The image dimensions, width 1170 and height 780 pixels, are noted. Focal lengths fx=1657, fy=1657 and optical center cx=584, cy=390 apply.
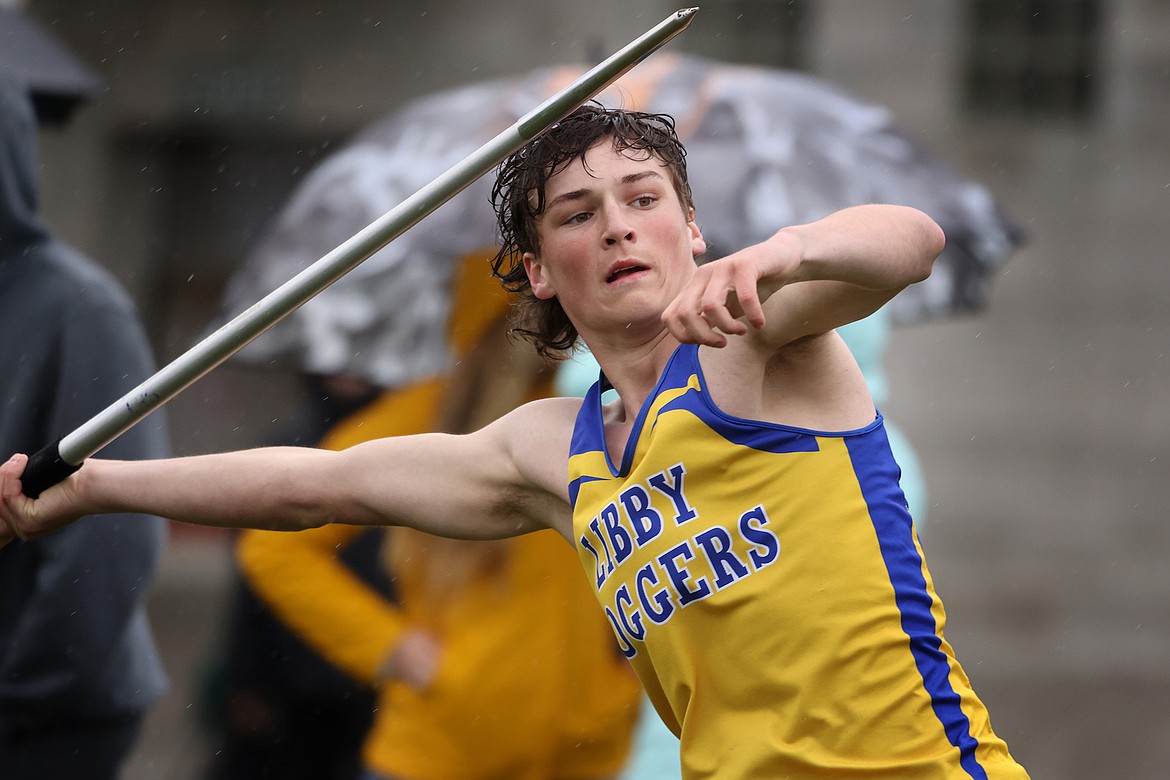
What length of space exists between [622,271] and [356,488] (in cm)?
72

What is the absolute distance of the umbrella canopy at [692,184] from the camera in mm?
5555

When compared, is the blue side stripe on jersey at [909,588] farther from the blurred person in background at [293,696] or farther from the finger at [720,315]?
the blurred person in background at [293,696]

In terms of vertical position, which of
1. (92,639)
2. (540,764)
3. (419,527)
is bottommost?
(540,764)

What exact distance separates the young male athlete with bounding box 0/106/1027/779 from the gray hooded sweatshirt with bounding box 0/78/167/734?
1.73 m

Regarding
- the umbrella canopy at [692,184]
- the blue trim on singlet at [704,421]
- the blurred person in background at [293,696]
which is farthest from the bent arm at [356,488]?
the blurred person in background at [293,696]

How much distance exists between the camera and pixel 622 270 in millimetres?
2941

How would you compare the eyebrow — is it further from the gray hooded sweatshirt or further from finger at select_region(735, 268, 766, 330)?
the gray hooded sweatshirt

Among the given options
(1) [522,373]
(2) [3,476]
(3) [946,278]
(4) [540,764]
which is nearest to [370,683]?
(4) [540,764]

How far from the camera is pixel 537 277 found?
323cm

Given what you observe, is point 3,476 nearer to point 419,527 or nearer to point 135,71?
point 419,527

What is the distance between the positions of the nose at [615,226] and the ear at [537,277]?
9.8 inches

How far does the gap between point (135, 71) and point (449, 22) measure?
9.00ft

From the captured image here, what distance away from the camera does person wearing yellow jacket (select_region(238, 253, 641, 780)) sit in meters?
4.87

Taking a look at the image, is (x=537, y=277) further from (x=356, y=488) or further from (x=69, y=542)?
(x=69, y=542)
